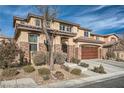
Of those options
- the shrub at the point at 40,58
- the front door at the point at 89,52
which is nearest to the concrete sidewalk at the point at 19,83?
the shrub at the point at 40,58

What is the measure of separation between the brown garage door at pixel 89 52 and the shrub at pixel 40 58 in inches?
204

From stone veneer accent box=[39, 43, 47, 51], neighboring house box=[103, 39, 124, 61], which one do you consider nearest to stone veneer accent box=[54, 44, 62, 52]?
stone veneer accent box=[39, 43, 47, 51]

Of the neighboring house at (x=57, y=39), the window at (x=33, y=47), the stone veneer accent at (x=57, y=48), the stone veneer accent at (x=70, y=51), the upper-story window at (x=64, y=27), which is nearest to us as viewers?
the neighboring house at (x=57, y=39)

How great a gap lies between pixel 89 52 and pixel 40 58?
21.4 feet

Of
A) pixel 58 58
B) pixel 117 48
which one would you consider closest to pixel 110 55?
pixel 117 48

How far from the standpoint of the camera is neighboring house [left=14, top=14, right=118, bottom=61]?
12.1m

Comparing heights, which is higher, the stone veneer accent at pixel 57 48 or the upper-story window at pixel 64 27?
the upper-story window at pixel 64 27

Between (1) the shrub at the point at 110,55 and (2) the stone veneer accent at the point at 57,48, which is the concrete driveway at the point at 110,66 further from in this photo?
(2) the stone veneer accent at the point at 57,48

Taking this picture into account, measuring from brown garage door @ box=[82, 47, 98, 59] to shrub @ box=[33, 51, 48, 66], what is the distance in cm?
519

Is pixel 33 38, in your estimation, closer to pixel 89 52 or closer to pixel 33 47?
pixel 33 47

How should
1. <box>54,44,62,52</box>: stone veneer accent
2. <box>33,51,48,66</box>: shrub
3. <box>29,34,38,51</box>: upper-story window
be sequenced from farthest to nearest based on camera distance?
<box>54,44,62,52</box>: stone veneer accent < <box>29,34,38,51</box>: upper-story window < <box>33,51,48,66</box>: shrub

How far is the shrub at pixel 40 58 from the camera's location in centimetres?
1144

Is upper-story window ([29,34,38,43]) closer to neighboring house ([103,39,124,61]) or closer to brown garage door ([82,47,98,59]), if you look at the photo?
brown garage door ([82,47,98,59])
